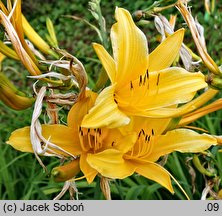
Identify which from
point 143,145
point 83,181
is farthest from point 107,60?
point 83,181

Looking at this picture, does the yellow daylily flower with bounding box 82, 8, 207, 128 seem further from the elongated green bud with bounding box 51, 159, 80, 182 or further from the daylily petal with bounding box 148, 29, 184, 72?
the elongated green bud with bounding box 51, 159, 80, 182

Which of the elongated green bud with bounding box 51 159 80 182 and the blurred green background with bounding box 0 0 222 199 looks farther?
the blurred green background with bounding box 0 0 222 199

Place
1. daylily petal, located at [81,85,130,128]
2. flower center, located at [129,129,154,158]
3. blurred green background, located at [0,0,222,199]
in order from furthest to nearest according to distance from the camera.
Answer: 1. blurred green background, located at [0,0,222,199]
2. flower center, located at [129,129,154,158]
3. daylily petal, located at [81,85,130,128]

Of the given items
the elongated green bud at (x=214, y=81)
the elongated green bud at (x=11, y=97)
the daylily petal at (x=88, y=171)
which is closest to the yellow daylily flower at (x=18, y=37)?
the elongated green bud at (x=11, y=97)

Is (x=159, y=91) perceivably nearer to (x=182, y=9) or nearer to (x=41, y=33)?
(x=182, y=9)

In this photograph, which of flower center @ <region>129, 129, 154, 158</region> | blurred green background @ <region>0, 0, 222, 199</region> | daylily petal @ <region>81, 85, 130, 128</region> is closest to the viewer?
daylily petal @ <region>81, 85, 130, 128</region>

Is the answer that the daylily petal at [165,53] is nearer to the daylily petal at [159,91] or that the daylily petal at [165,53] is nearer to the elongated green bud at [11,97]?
the daylily petal at [159,91]

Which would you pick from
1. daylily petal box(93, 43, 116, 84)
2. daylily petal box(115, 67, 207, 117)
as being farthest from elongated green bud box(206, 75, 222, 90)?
daylily petal box(93, 43, 116, 84)
